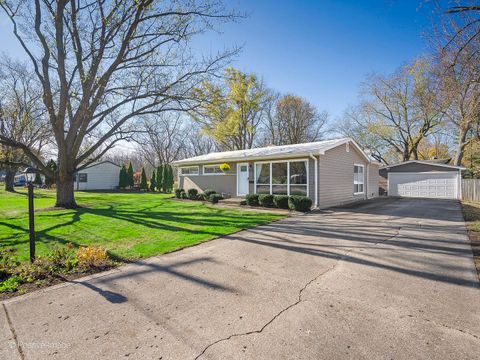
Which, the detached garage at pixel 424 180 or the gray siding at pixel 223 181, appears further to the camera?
the detached garage at pixel 424 180

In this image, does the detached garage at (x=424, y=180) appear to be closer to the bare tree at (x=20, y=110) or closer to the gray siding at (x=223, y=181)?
the gray siding at (x=223, y=181)

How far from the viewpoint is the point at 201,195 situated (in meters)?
16.6

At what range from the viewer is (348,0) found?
26.5 ft

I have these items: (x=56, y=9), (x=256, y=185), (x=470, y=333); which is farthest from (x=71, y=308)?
(x=56, y=9)

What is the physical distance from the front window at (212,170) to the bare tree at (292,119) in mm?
17279

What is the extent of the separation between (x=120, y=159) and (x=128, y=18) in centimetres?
5645

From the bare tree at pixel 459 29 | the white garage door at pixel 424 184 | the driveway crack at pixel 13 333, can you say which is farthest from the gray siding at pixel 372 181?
the driveway crack at pixel 13 333

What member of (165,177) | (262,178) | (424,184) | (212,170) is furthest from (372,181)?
(165,177)

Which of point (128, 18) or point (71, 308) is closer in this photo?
point (71, 308)

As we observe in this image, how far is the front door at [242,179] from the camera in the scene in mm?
14812

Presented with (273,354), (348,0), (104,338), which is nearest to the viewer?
(273,354)

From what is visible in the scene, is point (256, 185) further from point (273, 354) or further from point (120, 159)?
point (120, 159)

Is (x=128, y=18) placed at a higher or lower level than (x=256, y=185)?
higher

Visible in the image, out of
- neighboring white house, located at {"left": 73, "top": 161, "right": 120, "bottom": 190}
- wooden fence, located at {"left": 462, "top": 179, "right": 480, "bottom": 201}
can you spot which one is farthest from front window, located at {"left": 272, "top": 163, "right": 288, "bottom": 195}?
neighboring white house, located at {"left": 73, "top": 161, "right": 120, "bottom": 190}
